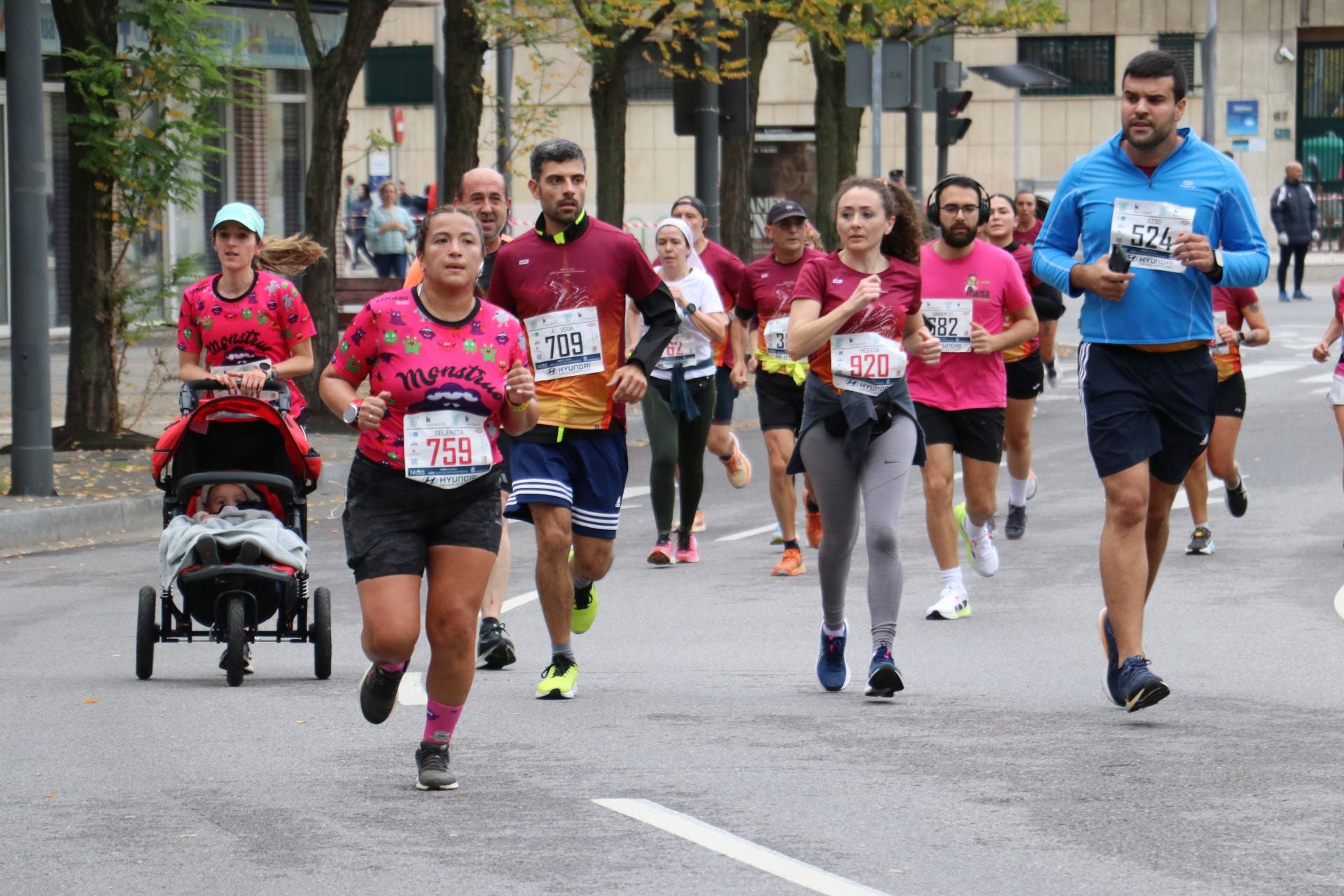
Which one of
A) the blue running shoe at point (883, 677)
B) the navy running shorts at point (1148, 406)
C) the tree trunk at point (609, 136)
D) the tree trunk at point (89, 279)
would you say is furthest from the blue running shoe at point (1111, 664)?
the tree trunk at point (609, 136)

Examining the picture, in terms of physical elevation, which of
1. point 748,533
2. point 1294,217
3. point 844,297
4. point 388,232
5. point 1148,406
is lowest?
point 748,533

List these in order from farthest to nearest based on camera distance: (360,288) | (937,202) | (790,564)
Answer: (360,288) → (790,564) → (937,202)

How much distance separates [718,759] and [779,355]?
17.1 feet

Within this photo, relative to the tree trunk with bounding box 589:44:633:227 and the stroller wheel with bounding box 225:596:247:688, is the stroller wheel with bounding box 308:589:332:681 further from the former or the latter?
the tree trunk with bounding box 589:44:633:227

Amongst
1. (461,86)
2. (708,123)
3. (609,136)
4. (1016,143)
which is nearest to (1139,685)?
(461,86)

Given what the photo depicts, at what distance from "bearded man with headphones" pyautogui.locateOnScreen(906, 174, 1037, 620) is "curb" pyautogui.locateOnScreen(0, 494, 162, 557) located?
4730 millimetres

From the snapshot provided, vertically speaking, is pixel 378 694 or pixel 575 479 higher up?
pixel 575 479

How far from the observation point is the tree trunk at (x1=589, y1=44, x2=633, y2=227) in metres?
23.0

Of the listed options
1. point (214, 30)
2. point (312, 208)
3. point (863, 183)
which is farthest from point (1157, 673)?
point (312, 208)

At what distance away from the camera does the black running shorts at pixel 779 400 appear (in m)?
11.9

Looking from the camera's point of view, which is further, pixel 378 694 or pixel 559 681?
pixel 559 681

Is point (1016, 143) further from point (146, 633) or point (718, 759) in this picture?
point (718, 759)

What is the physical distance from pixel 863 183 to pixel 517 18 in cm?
1336

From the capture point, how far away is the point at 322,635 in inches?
330
